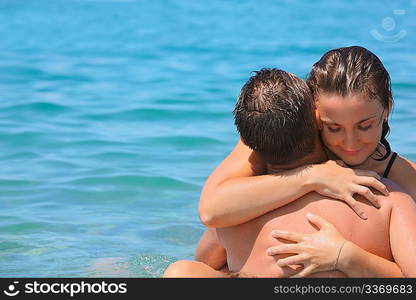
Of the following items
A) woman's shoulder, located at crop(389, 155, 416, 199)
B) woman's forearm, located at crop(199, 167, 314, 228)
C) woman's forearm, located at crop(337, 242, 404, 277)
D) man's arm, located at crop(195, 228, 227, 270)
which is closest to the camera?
woman's forearm, located at crop(337, 242, 404, 277)

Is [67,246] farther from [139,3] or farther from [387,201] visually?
[139,3]

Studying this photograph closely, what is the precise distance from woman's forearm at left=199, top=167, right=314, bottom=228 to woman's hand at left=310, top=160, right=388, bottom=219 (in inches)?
1.8

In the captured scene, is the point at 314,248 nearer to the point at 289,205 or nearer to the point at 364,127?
the point at 289,205

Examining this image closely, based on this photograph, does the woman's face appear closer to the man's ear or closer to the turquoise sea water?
the man's ear

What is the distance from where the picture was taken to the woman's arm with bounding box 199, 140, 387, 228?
3689 millimetres

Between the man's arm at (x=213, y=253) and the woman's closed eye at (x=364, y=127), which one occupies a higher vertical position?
the woman's closed eye at (x=364, y=127)

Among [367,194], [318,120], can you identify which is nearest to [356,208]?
[367,194]

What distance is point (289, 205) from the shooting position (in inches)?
149

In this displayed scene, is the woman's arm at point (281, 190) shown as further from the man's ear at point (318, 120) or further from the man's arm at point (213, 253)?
the man's arm at point (213, 253)

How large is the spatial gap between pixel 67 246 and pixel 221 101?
560 centimetres

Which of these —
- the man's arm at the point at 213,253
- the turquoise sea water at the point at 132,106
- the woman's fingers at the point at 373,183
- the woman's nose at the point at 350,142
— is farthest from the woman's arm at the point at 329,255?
the turquoise sea water at the point at 132,106

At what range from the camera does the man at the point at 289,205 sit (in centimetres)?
364

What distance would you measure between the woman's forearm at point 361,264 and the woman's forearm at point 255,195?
0.32 meters

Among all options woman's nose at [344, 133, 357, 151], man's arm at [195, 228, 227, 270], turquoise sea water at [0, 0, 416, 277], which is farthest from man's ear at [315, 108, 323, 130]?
turquoise sea water at [0, 0, 416, 277]
